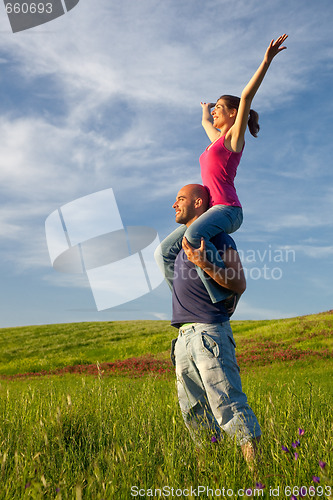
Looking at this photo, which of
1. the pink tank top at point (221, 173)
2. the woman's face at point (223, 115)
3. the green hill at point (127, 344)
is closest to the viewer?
the pink tank top at point (221, 173)

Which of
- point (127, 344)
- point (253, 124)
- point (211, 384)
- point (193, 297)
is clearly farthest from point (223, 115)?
point (127, 344)

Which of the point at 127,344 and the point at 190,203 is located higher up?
the point at 190,203

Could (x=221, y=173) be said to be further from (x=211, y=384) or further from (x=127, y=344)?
(x=127, y=344)

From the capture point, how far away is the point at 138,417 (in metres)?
5.22

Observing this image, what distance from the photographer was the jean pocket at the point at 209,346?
3494mm

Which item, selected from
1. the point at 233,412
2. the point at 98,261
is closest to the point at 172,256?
the point at 233,412

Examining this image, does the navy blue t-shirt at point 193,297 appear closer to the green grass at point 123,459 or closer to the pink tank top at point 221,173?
the pink tank top at point 221,173

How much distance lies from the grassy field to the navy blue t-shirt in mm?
906

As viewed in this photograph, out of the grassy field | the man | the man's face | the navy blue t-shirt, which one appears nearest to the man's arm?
the man

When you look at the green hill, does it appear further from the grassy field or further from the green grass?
the green grass

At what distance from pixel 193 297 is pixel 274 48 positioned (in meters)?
2.51

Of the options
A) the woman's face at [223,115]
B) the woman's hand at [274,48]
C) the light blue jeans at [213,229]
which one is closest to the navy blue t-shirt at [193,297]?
the light blue jeans at [213,229]

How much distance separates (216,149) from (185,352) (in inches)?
81.0

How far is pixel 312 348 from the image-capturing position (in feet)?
60.8
